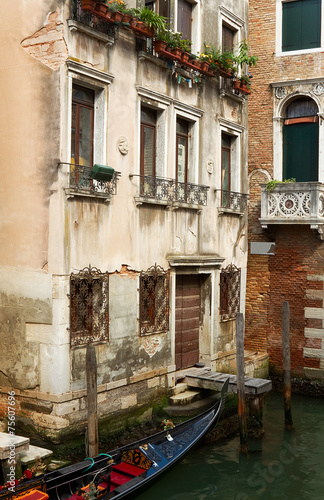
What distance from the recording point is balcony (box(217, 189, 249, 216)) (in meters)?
12.8

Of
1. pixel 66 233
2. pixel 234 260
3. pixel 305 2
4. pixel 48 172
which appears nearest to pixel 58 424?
pixel 66 233

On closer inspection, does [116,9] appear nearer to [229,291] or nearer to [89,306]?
[89,306]

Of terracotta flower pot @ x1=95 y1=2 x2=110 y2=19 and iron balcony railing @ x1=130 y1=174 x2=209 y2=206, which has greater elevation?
terracotta flower pot @ x1=95 y1=2 x2=110 y2=19

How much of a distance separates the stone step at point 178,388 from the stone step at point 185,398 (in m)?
0.05

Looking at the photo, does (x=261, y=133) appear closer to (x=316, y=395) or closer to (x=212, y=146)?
(x=212, y=146)

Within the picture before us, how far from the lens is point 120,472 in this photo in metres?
8.57

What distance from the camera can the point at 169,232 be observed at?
11.2m

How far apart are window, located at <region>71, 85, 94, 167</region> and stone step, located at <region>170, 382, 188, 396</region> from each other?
14.4ft

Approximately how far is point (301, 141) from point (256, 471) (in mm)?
7583

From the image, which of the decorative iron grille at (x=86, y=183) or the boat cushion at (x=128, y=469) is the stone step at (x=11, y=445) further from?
the decorative iron grille at (x=86, y=183)

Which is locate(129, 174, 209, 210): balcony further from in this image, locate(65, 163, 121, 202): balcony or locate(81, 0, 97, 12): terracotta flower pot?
locate(81, 0, 97, 12): terracotta flower pot

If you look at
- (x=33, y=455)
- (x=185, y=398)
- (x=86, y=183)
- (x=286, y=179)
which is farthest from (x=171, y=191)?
(x=33, y=455)

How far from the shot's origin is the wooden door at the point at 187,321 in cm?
1191

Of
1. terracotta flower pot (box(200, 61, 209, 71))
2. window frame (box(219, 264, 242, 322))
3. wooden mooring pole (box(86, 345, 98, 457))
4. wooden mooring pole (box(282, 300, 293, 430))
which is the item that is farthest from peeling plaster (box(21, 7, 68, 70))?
wooden mooring pole (box(282, 300, 293, 430))
